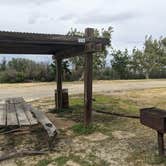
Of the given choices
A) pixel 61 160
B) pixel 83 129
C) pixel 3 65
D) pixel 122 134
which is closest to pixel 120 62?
pixel 3 65

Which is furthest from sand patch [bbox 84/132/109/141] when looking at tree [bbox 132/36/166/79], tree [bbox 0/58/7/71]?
tree [bbox 132/36/166/79]

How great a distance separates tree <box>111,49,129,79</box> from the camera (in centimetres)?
2810

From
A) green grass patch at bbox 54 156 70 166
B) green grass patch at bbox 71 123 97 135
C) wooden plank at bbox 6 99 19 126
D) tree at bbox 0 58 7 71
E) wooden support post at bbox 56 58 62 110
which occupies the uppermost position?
tree at bbox 0 58 7 71

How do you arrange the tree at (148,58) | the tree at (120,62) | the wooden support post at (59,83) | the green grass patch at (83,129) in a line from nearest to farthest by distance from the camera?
the green grass patch at (83,129) < the wooden support post at (59,83) < the tree at (120,62) < the tree at (148,58)

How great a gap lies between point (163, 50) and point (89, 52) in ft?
84.3

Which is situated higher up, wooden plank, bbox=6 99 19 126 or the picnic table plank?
wooden plank, bbox=6 99 19 126

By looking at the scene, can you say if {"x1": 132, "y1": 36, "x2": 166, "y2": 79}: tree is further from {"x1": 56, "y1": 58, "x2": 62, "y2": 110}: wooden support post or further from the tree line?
{"x1": 56, "y1": 58, "x2": 62, "y2": 110}: wooden support post

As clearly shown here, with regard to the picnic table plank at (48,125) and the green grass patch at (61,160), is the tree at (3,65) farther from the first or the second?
the green grass patch at (61,160)

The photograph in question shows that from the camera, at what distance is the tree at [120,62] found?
92.2 feet

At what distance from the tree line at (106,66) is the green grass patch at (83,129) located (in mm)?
15750

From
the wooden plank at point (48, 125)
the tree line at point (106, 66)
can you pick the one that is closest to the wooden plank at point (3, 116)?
the wooden plank at point (48, 125)

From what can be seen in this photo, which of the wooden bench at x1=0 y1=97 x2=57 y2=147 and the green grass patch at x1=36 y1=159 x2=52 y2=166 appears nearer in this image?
the green grass patch at x1=36 y1=159 x2=52 y2=166

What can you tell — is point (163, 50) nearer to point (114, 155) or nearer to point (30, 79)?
point (30, 79)

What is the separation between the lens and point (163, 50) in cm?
3103
